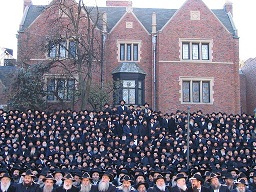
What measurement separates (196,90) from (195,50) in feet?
8.73

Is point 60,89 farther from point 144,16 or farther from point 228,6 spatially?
point 228,6

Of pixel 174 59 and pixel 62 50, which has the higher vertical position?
pixel 62 50

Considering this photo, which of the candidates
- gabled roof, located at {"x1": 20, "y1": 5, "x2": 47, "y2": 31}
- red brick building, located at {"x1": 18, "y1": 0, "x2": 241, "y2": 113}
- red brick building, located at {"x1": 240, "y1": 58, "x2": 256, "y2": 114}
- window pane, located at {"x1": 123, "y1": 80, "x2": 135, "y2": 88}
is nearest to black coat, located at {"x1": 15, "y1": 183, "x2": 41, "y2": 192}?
red brick building, located at {"x1": 18, "y1": 0, "x2": 241, "y2": 113}

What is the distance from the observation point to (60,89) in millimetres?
25703

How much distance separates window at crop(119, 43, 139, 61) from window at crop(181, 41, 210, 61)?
313 cm

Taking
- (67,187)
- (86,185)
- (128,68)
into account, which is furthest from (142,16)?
(67,187)

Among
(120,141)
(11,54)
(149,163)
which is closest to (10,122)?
(120,141)

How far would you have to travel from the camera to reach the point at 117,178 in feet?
44.0

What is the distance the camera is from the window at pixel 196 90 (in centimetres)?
2712

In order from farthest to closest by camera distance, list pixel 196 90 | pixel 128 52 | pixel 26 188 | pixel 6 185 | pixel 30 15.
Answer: pixel 30 15
pixel 128 52
pixel 196 90
pixel 6 185
pixel 26 188

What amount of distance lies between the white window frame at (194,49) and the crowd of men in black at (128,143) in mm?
8309

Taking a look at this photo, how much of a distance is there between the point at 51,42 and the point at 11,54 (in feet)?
92.9

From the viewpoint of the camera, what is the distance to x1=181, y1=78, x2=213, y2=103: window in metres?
27.1

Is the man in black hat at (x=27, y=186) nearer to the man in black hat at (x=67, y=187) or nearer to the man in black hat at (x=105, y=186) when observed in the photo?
the man in black hat at (x=67, y=187)
